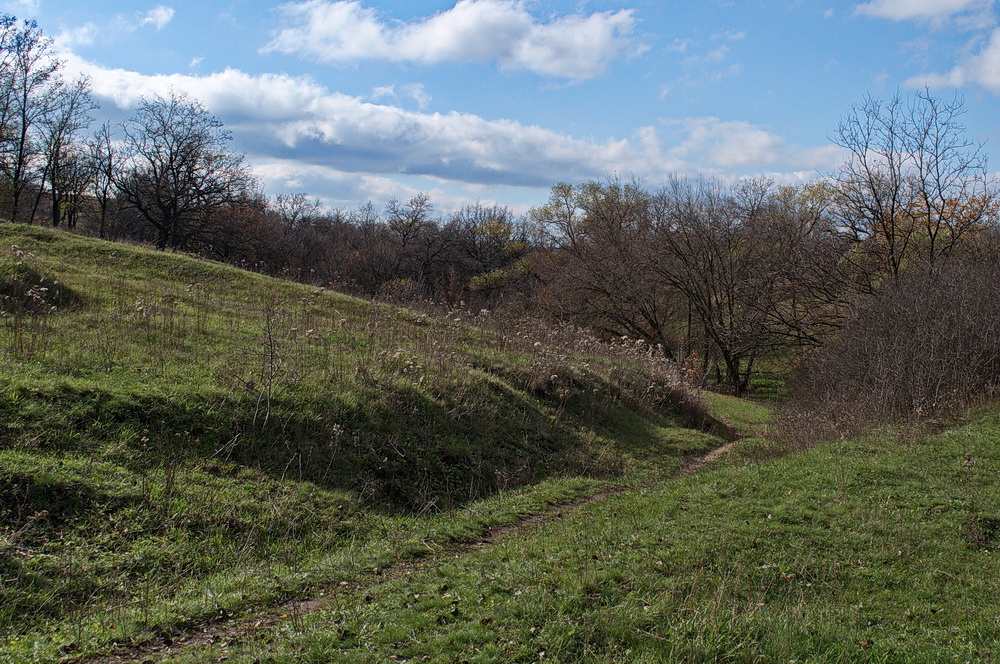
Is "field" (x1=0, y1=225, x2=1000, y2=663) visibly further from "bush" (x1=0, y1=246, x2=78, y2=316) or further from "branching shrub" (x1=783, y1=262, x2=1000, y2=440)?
"branching shrub" (x1=783, y1=262, x2=1000, y2=440)

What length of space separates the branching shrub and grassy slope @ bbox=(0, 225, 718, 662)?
2894 mm

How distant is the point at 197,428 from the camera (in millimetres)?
7602

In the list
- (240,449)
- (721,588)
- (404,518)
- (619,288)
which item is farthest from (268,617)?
(619,288)

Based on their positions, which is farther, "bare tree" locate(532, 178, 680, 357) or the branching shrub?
"bare tree" locate(532, 178, 680, 357)

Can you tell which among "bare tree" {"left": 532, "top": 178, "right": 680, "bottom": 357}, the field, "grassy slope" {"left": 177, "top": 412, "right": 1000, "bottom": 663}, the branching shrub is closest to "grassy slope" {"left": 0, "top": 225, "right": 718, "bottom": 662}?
the field

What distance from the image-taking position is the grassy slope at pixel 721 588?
4246 mm

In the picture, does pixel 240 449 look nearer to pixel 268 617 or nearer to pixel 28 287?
pixel 268 617

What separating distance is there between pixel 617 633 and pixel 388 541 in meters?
2.97

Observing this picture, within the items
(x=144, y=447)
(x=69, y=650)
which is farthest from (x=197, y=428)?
(x=69, y=650)

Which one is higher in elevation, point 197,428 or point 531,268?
point 531,268

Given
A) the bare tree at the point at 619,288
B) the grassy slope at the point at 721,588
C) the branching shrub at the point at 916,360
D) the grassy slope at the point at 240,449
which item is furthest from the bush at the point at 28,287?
the bare tree at the point at 619,288

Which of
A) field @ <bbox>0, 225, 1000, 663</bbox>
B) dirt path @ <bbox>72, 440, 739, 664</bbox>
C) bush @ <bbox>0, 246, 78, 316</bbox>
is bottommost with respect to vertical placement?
dirt path @ <bbox>72, 440, 739, 664</bbox>

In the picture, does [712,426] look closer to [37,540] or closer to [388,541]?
[388,541]

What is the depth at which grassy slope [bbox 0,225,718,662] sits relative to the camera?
5195 millimetres
